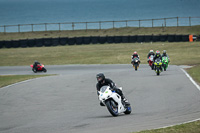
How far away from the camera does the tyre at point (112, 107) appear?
428 inches

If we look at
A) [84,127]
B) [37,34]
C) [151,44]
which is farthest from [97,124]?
[37,34]

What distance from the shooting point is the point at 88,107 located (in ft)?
43.8

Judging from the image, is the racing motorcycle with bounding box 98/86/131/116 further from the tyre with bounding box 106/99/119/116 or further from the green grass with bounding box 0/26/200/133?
the green grass with bounding box 0/26/200/133

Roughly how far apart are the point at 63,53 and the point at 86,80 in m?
25.8

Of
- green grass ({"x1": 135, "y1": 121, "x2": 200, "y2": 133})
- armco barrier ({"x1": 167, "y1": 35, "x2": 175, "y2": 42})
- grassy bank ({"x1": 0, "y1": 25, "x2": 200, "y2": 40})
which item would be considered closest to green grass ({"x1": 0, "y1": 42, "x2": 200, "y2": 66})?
armco barrier ({"x1": 167, "y1": 35, "x2": 175, "y2": 42})

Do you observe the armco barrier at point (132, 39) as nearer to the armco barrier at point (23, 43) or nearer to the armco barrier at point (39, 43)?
the armco barrier at point (39, 43)

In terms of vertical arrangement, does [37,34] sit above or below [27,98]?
above

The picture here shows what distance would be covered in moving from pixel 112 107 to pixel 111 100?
20cm

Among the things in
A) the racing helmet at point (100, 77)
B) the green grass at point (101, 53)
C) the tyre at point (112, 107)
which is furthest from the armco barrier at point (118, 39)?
the tyre at point (112, 107)

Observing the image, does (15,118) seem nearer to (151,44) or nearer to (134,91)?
(134,91)

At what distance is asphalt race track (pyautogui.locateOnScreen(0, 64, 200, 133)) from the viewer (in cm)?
970

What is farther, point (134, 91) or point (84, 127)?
point (134, 91)

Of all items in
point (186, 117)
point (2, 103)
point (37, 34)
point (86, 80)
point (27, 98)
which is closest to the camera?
point (186, 117)

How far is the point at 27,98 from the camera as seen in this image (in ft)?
53.0
